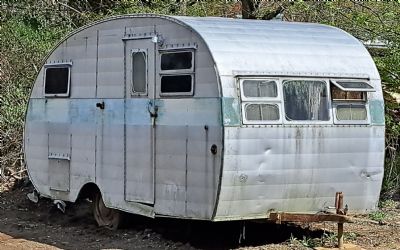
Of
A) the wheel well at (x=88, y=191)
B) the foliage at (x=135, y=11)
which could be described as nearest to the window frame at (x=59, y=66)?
the wheel well at (x=88, y=191)

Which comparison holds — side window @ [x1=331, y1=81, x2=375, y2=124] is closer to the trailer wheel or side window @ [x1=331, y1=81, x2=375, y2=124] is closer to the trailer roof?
the trailer roof

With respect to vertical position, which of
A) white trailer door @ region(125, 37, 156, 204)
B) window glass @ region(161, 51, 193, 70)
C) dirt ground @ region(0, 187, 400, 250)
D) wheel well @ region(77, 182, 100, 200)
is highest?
window glass @ region(161, 51, 193, 70)

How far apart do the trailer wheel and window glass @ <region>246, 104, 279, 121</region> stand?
3.04m

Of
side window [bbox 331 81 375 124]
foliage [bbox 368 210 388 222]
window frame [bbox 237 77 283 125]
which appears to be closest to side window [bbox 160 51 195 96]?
window frame [bbox 237 77 283 125]

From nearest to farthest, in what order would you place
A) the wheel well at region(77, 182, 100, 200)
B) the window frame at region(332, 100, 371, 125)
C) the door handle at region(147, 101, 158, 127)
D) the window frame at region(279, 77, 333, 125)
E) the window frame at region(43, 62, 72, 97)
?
the window frame at region(279, 77, 333, 125) < the window frame at region(332, 100, 371, 125) < the door handle at region(147, 101, 158, 127) < the wheel well at region(77, 182, 100, 200) < the window frame at region(43, 62, 72, 97)

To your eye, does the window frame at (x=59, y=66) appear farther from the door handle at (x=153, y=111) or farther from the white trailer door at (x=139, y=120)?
the door handle at (x=153, y=111)

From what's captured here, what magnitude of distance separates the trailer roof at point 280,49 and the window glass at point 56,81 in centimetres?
271

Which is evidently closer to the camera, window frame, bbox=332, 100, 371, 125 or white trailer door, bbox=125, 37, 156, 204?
window frame, bbox=332, 100, 371, 125

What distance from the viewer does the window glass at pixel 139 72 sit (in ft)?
31.6

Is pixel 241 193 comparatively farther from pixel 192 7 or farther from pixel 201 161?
pixel 192 7

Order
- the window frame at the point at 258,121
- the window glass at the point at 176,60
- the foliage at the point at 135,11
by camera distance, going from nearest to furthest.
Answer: the window frame at the point at 258,121 < the window glass at the point at 176,60 < the foliage at the point at 135,11

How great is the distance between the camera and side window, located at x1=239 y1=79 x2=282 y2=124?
8.55 m

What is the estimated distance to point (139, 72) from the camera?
973 centimetres

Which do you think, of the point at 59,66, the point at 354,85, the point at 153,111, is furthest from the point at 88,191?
the point at 354,85
